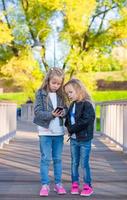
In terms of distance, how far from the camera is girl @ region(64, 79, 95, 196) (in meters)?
7.04

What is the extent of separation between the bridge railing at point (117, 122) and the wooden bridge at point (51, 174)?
1.02ft

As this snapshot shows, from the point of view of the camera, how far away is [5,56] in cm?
3506

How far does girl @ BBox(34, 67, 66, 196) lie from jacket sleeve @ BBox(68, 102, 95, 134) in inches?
8.1

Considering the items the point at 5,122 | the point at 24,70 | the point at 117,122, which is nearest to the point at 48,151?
the point at 117,122

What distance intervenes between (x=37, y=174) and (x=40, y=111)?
2.34 metres

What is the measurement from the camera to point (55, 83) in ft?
23.3

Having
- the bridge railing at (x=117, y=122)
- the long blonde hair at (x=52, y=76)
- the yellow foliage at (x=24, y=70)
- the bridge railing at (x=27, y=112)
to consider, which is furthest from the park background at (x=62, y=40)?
the long blonde hair at (x=52, y=76)

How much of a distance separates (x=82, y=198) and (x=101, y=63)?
2691 centimetres

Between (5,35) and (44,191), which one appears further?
(5,35)

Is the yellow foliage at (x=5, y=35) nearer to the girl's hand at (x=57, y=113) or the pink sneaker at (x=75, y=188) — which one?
the pink sneaker at (x=75, y=188)

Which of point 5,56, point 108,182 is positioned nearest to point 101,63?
point 5,56

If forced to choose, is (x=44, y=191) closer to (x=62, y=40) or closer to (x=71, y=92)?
(x=71, y=92)

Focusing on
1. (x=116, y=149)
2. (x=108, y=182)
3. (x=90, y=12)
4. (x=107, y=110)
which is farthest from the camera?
(x=90, y=12)

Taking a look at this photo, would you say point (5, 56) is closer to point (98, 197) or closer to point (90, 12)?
point (90, 12)
